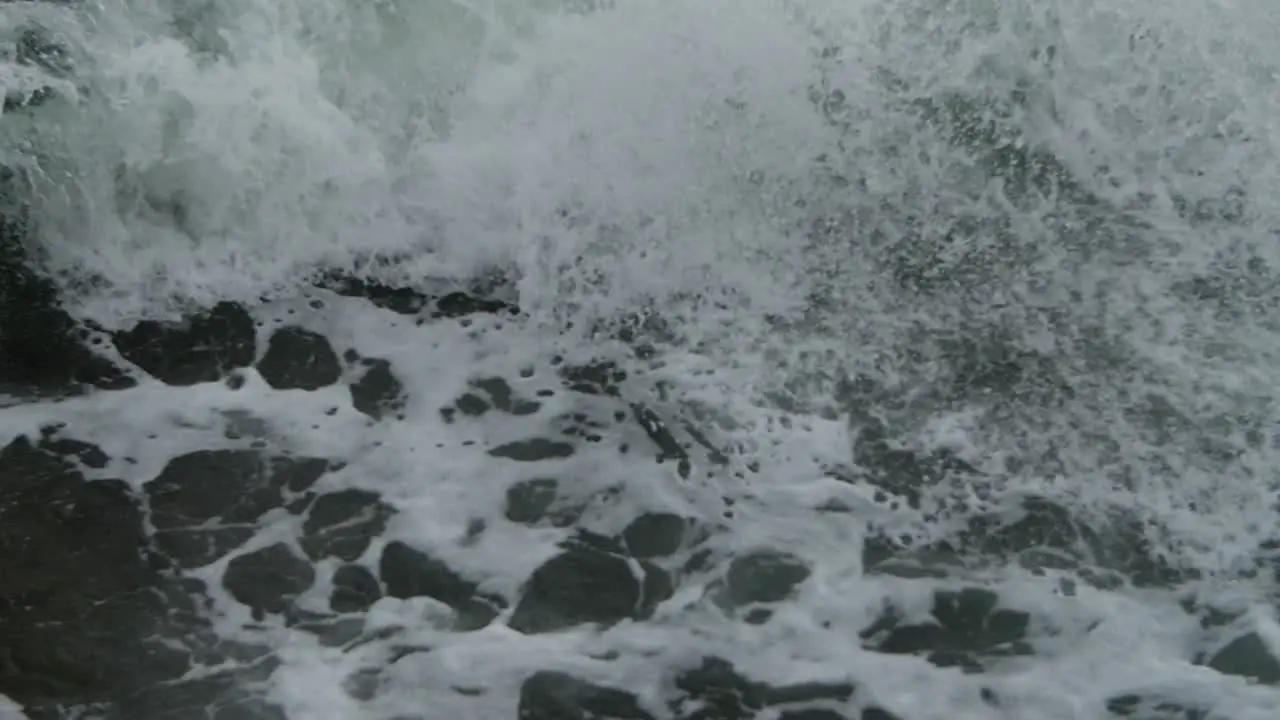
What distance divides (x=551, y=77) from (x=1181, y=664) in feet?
11.7

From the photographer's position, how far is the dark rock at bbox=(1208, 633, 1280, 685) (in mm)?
3676

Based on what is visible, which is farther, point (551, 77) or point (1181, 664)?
point (551, 77)

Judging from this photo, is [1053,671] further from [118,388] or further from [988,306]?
[118,388]

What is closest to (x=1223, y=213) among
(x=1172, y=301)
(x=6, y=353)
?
(x=1172, y=301)

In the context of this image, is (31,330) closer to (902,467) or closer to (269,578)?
(269,578)

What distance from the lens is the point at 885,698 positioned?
11.6ft

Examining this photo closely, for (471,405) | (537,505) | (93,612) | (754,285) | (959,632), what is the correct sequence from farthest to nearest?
(754,285), (471,405), (537,505), (959,632), (93,612)

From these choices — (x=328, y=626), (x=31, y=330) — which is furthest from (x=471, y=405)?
(x=31, y=330)

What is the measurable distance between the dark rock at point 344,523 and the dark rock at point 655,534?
2.69 feet

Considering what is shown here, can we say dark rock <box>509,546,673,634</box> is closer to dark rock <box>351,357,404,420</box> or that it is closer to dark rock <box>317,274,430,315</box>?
dark rock <box>351,357,404,420</box>

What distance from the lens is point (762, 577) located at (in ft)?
12.8

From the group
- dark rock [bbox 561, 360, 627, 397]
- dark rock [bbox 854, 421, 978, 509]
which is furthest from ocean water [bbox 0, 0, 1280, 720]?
dark rock [bbox 561, 360, 627, 397]

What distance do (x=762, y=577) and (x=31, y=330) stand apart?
2966 mm

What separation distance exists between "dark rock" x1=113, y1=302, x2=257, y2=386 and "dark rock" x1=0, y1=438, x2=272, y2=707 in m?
0.59
